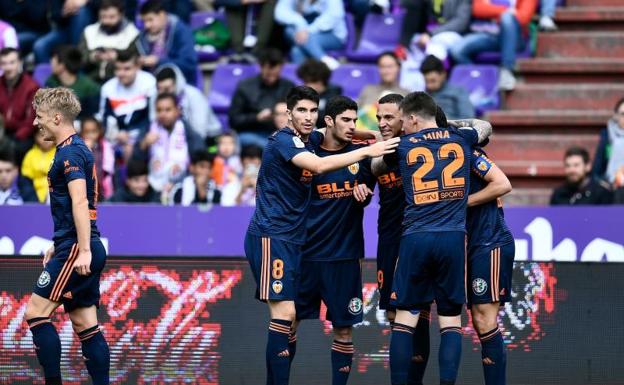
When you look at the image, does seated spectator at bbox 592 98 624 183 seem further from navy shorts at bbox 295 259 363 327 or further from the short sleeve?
navy shorts at bbox 295 259 363 327

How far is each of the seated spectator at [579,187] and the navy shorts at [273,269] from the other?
177 inches

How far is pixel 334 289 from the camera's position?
9.18 m

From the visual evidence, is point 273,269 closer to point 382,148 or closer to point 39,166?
point 382,148

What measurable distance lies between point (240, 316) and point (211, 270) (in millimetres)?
438

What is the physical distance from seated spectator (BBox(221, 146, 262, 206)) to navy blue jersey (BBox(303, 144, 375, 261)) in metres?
3.63

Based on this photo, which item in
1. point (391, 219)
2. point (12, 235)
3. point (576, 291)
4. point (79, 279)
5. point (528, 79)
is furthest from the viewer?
point (528, 79)

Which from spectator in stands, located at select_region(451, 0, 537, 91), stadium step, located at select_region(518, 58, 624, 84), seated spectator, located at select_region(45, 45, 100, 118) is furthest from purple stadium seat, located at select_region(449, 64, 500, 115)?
seated spectator, located at select_region(45, 45, 100, 118)

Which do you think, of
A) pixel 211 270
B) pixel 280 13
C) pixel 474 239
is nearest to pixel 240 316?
pixel 211 270

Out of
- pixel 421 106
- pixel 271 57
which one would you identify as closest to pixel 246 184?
pixel 271 57

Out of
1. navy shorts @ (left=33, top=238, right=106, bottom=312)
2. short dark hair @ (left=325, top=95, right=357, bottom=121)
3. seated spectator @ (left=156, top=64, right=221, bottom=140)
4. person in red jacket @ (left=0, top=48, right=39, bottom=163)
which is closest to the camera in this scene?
navy shorts @ (left=33, top=238, right=106, bottom=312)

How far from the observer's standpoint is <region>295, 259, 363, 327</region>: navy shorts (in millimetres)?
9172

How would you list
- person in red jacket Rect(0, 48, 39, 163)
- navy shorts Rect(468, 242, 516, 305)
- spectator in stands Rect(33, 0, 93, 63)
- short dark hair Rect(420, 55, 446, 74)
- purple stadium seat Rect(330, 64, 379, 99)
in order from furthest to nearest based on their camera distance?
spectator in stands Rect(33, 0, 93, 63), purple stadium seat Rect(330, 64, 379, 99), person in red jacket Rect(0, 48, 39, 163), short dark hair Rect(420, 55, 446, 74), navy shorts Rect(468, 242, 516, 305)

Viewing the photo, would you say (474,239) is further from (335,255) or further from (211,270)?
(211,270)

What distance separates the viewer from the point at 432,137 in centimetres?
868
